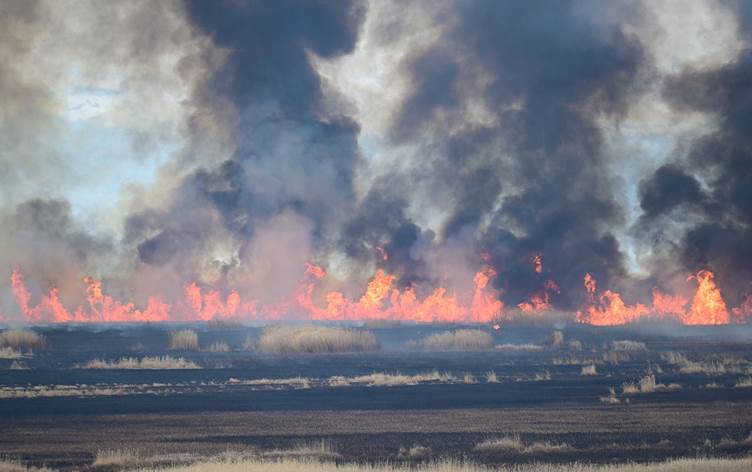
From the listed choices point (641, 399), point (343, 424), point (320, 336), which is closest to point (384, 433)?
point (343, 424)

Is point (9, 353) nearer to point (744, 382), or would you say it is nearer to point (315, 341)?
point (315, 341)

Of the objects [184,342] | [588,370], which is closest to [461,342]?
[184,342]

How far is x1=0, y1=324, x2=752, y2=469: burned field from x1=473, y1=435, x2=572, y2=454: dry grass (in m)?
0.08

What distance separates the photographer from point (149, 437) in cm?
3312

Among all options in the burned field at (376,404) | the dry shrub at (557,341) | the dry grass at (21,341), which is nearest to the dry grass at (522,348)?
the burned field at (376,404)

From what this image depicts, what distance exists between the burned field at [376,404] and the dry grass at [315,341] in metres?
0.14

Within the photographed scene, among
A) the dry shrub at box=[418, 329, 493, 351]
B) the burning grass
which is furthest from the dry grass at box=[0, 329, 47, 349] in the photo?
the burning grass

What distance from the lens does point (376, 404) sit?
4275cm

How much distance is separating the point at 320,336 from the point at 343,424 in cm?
3909

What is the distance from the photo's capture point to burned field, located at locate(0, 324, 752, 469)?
30.5 m

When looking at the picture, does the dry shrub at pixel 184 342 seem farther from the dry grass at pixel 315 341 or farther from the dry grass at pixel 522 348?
the dry grass at pixel 522 348

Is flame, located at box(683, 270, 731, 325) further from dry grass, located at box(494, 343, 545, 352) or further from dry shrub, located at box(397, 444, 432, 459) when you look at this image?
dry shrub, located at box(397, 444, 432, 459)

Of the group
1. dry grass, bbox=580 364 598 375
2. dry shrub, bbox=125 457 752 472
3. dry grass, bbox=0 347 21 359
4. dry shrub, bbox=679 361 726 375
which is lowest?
dry shrub, bbox=125 457 752 472

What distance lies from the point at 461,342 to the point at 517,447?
173 feet
